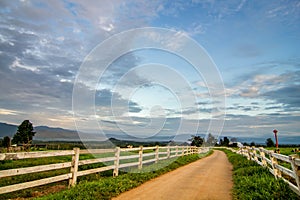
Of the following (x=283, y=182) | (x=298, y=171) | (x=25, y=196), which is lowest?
(x=25, y=196)

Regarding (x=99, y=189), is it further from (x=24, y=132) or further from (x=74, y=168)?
(x=24, y=132)

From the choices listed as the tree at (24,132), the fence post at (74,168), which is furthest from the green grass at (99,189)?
the tree at (24,132)

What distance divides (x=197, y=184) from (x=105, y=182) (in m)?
3.24

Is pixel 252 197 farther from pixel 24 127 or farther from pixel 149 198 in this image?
pixel 24 127

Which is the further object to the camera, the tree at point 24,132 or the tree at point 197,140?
the tree at point 197,140

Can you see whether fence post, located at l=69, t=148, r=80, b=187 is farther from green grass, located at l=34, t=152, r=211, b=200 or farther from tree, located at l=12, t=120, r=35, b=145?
tree, located at l=12, t=120, r=35, b=145

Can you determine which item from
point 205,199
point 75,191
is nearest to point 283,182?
point 205,199

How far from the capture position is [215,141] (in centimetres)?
12812

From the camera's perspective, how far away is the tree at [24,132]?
64.2 metres

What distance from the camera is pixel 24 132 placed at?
65375mm

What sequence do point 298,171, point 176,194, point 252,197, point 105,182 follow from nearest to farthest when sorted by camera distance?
point 298,171 < point 252,197 < point 176,194 < point 105,182

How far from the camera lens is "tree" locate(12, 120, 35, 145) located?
64.2 meters

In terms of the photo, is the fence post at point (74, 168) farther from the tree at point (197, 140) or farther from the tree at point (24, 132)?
the tree at point (197, 140)

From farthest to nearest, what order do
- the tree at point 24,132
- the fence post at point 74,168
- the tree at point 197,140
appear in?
the tree at point 197,140 < the tree at point 24,132 < the fence post at point 74,168
